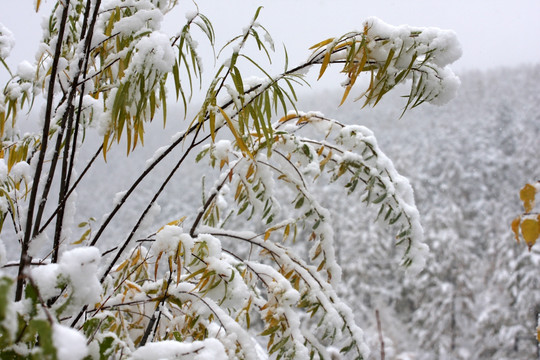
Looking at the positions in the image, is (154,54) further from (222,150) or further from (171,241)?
(222,150)

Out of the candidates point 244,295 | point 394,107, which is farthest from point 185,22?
point 394,107

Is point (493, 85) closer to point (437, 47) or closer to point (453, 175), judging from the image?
point (453, 175)

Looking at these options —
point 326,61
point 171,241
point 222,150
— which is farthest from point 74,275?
point 222,150

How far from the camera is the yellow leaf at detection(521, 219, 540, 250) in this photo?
703mm

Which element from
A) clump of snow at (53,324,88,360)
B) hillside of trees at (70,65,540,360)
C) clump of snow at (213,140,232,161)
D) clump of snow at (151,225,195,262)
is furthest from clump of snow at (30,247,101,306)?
hillside of trees at (70,65,540,360)

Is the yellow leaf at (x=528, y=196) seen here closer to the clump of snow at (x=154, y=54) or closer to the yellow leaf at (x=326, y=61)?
the yellow leaf at (x=326, y=61)

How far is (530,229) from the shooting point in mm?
706

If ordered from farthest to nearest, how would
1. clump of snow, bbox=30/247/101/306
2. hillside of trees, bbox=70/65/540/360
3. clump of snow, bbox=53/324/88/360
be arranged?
hillside of trees, bbox=70/65/540/360
clump of snow, bbox=30/247/101/306
clump of snow, bbox=53/324/88/360

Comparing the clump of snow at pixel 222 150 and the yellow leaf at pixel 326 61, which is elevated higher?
the yellow leaf at pixel 326 61

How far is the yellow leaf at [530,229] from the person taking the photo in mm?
703

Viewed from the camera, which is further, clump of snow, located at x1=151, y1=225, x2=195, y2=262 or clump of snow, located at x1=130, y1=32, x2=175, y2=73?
clump of snow, located at x1=151, y1=225, x2=195, y2=262

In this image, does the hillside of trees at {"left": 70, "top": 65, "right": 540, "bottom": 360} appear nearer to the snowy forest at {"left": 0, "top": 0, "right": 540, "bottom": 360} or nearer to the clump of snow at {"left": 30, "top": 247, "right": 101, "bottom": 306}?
the snowy forest at {"left": 0, "top": 0, "right": 540, "bottom": 360}

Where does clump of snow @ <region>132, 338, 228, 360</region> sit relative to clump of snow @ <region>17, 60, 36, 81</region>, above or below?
below

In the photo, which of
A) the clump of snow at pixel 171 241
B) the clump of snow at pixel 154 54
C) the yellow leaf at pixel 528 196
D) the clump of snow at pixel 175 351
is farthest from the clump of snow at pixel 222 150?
the yellow leaf at pixel 528 196
